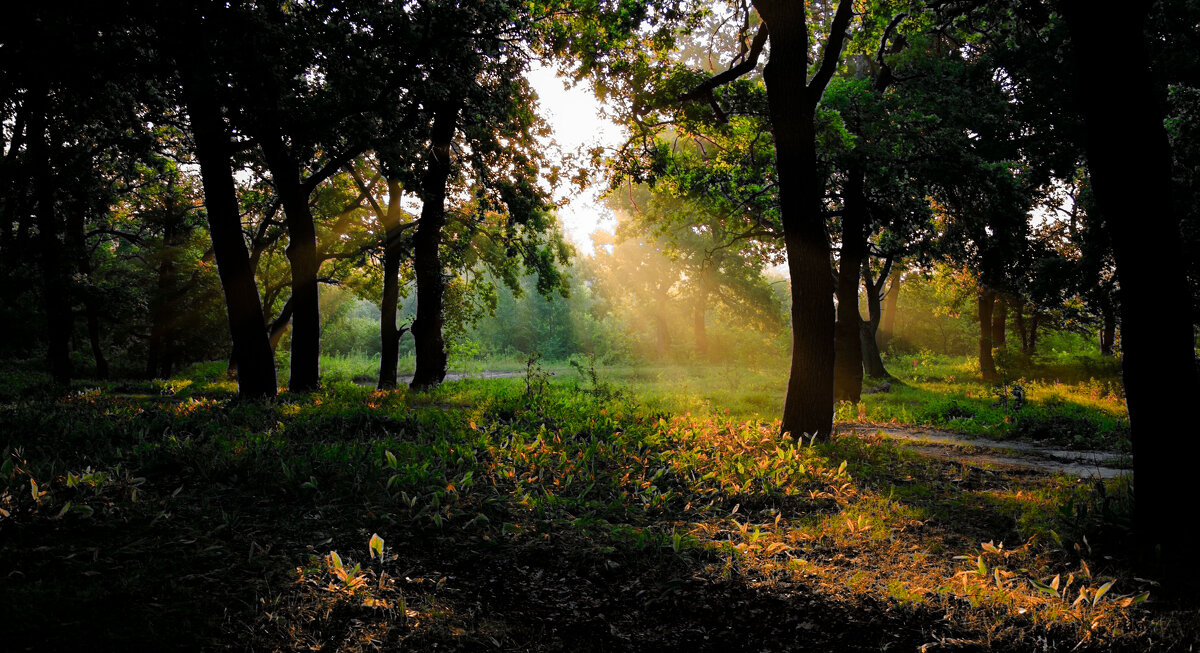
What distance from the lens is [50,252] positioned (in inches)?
595

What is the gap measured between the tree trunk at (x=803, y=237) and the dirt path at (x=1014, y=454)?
6.64 feet

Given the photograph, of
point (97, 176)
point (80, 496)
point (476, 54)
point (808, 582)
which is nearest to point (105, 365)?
point (97, 176)

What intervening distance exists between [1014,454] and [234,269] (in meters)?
13.9

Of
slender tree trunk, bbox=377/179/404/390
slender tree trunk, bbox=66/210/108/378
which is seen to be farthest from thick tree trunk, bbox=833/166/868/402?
slender tree trunk, bbox=66/210/108/378

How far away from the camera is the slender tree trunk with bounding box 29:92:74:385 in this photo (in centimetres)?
1476

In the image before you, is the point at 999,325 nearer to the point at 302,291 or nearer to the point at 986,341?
the point at 986,341


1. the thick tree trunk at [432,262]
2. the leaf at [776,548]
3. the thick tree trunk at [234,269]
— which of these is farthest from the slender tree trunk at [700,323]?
the leaf at [776,548]

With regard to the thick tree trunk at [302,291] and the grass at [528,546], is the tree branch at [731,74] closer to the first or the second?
the grass at [528,546]

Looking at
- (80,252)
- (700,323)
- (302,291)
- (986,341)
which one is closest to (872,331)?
(986,341)

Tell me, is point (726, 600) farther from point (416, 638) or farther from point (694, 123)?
point (694, 123)

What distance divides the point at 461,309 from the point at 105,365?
14721mm

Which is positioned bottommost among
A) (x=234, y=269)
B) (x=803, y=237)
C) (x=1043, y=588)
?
(x=1043, y=588)

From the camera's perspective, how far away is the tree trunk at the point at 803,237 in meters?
8.68

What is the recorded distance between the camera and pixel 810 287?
8.70 m
